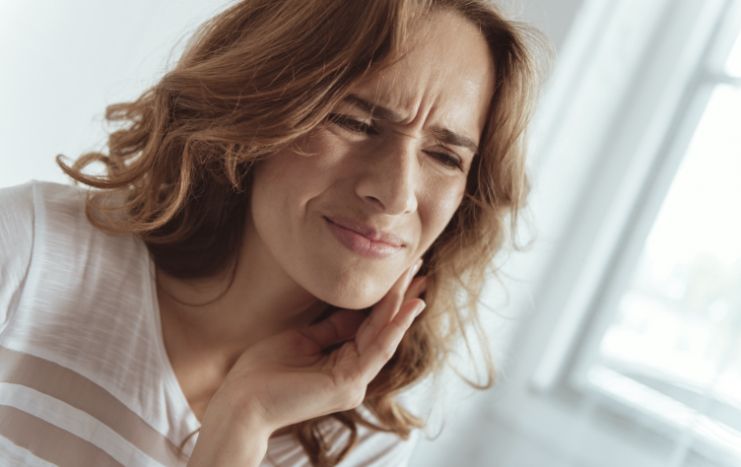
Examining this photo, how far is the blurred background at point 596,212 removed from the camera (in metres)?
1.47

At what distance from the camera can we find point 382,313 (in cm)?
126

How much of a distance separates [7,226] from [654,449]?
1.36 meters

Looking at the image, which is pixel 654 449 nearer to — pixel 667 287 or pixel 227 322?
pixel 667 287

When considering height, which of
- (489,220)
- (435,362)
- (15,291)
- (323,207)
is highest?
(489,220)

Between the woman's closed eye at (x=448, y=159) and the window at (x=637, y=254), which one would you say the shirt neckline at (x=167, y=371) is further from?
the window at (x=637, y=254)

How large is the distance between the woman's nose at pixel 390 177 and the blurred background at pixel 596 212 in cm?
47

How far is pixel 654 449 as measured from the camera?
1.76 m

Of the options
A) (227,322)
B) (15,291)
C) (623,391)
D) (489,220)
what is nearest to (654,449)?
(623,391)

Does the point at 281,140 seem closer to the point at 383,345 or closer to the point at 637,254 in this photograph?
the point at 383,345

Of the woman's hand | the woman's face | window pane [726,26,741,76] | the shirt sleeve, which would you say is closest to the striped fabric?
the shirt sleeve

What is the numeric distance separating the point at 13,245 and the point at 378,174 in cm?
50

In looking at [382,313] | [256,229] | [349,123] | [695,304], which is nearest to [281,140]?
[349,123]

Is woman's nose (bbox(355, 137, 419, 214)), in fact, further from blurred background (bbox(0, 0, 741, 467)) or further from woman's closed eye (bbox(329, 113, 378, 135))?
blurred background (bbox(0, 0, 741, 467))

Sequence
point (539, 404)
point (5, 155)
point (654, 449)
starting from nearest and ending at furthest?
point (5, 155)
point (654, 449)
point (539, 404)
